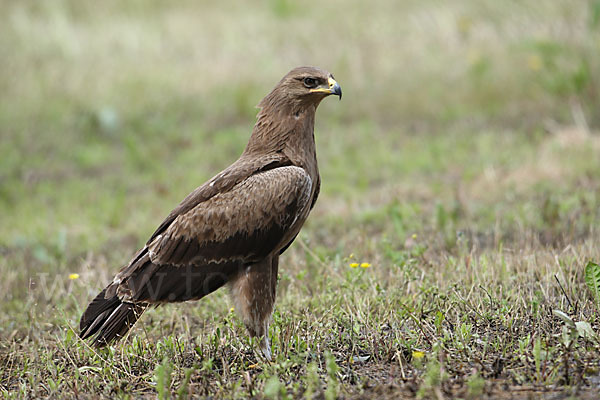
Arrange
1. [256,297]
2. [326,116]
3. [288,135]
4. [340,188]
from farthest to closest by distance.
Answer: [326,116]
[340,188]
[288,135]
[256,297]

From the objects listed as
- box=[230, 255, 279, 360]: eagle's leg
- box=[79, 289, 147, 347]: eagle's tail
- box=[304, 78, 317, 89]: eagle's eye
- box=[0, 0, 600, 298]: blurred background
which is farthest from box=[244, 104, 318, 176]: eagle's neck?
box=[0, 0, 600, 298]: blurred background

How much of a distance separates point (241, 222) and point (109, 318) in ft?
3.19

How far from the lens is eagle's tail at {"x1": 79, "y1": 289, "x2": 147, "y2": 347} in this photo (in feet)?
14.8

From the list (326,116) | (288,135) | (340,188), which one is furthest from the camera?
(326,116)

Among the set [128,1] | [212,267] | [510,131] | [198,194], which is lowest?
[510,131]

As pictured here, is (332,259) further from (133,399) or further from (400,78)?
(400,78)

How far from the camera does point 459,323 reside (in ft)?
14.0

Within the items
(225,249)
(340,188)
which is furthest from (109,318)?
(340,188)

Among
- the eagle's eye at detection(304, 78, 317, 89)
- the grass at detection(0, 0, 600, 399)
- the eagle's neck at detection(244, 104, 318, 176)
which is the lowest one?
the grass at detection(0, 0, 600, 399)

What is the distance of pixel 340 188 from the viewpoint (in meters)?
9.07

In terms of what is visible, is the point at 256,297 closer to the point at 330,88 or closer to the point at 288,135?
the point at 288,135

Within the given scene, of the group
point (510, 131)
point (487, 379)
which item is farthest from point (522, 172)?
point (487, 379)

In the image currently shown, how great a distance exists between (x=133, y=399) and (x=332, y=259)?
2592 millimetres

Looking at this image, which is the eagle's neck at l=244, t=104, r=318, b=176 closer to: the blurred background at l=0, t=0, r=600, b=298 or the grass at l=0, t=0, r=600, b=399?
the grass at l=0, t=0, r=600, b=399
